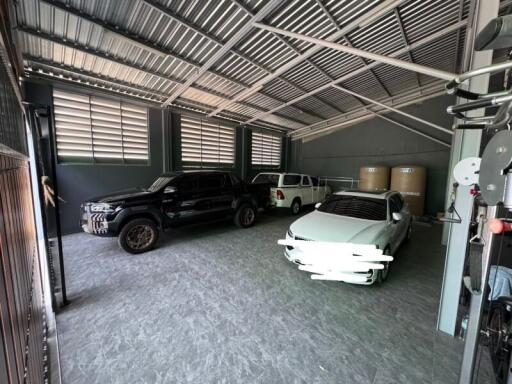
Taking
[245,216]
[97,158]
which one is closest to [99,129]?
[97,158]

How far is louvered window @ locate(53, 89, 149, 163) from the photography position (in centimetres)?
533

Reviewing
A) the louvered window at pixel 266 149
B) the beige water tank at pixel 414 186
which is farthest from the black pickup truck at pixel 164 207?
the beige water tank at pixel 414 186

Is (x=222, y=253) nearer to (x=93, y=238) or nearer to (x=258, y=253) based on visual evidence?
(x=258, y=253)

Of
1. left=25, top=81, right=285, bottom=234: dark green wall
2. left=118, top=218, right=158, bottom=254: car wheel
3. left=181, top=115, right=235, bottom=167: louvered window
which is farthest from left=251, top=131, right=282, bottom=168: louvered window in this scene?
left=118, top=218, right=158, bottom=254: car wheel

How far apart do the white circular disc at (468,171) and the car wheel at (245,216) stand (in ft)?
15.8

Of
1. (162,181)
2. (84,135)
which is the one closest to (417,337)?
(162,181)

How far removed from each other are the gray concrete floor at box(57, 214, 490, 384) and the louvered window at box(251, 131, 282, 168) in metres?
7.09

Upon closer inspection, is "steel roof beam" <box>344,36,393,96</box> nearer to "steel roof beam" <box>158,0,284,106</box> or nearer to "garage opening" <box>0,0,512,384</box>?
"garage opening" <box>0,0,512,384</box>

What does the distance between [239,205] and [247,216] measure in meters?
0.50

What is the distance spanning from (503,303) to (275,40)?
5.18 metres

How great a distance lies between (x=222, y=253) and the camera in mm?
4359

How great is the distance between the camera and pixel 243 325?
7.69 feet

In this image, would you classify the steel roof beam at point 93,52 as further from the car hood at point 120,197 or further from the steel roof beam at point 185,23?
the car hood at point 120,197

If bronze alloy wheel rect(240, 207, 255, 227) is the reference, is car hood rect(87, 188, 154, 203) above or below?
above
